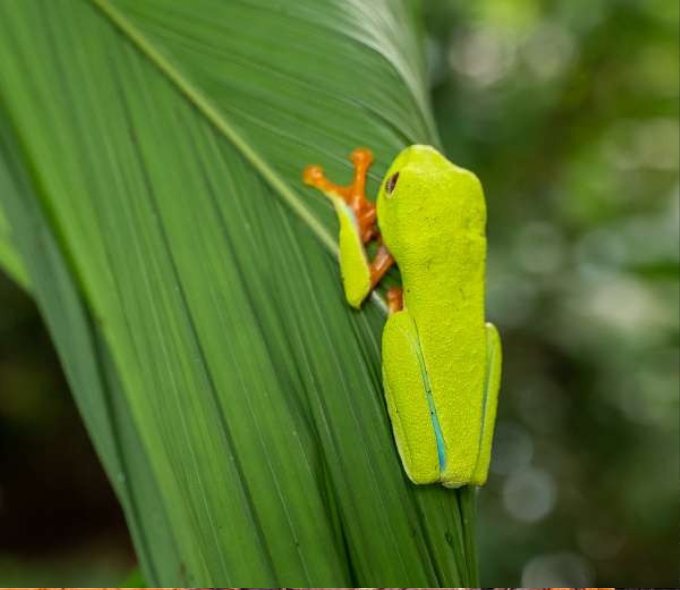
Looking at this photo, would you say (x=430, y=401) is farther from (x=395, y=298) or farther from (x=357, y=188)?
(x=357, y=188)

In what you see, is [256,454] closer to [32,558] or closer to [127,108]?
[127,108]

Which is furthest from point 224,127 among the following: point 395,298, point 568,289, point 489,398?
point 568,289

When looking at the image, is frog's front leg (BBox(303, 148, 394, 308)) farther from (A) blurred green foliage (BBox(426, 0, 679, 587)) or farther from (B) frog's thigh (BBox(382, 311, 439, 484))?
(A) blurred green foliage (BBox(426, 0, 679, 587))

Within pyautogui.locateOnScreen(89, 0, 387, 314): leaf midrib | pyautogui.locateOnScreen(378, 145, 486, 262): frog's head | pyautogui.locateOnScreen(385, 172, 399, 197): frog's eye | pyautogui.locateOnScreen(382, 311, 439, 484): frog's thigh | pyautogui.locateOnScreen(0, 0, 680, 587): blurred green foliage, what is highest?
pyautogui.locateOnScreen(89, 0, 387, 314): leaf midrib

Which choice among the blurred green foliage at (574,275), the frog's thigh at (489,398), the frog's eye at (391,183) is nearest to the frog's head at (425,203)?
the frog's eye at (391,183)

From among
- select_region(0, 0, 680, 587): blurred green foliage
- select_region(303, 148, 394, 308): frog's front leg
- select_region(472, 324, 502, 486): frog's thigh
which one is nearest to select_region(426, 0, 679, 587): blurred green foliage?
select_region(0, 0, 680, 587): blurred green foliage

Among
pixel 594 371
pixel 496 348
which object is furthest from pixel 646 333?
pixel 496 348
